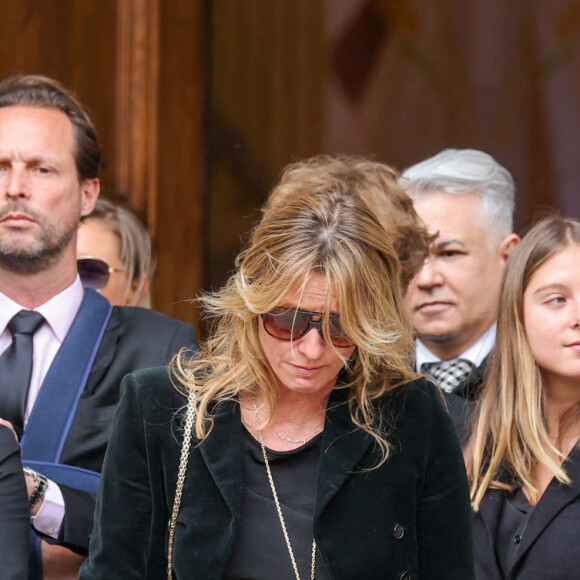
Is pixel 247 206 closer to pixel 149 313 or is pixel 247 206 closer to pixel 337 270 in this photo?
pixel 149 313

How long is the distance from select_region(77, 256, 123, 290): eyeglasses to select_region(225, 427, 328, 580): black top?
4.56ft

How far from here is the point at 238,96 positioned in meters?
4.84

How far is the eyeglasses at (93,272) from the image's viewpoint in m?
3.71

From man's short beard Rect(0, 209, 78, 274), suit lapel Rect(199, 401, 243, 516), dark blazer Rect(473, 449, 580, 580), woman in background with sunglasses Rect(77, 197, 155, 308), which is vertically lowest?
dark blazer Rect(473, 449, 580, 580)

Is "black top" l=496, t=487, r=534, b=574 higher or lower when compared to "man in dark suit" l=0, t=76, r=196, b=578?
lower

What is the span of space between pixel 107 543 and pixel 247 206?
2696 millimetres

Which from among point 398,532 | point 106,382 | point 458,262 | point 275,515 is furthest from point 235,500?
point 458,262

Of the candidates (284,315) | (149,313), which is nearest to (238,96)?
(149,313)

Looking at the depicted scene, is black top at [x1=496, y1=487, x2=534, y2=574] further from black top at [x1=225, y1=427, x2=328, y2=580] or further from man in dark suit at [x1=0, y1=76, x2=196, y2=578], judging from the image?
man in dark suit at [x1=0, y1=76, x2=196, y2=578]

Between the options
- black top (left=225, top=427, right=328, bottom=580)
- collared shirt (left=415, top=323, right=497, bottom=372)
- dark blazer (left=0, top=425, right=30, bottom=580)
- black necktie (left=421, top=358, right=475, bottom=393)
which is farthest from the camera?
collared shirt (left=415, top=323, right=497, bottom=372)

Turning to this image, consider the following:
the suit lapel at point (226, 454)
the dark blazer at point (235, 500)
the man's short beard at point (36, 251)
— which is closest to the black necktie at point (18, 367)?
the man's short beard at point (36, 251)

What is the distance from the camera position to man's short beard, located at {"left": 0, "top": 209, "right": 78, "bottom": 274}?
121 inches

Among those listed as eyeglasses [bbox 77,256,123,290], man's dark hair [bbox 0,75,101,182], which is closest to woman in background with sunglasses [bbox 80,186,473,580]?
man's dark hair [bbox 0,75,101,182]

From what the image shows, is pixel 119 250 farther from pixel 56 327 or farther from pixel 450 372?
pixel 450 372
